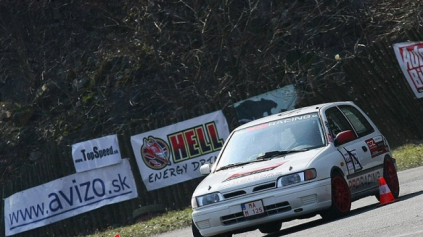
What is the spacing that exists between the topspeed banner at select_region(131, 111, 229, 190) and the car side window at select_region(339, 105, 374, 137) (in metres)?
7.32

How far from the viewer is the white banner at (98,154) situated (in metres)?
20.7

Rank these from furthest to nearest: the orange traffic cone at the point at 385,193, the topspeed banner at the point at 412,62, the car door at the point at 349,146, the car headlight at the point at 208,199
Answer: the topspeed banner at the point at 412,62 → the orange traffic cone at the point at 385,193 → the car door at the point at 349,146 → the car headlight at the point at 208,199

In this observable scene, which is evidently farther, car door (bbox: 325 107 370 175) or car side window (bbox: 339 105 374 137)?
car side window (bbox: 339 105 374 137)

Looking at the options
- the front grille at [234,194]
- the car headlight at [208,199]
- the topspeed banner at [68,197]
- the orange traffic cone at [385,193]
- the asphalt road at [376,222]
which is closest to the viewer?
the asphalt road at [376,222]

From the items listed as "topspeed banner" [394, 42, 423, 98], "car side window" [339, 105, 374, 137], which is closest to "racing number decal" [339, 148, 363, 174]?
"car side window" [339, 105, 374, 137]

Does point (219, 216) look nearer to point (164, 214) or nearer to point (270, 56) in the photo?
point (164, 214)

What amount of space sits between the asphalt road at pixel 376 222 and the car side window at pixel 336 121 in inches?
42.9

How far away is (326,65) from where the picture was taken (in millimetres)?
26266

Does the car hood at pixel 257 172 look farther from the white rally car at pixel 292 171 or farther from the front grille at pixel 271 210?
the front grille at pixel 271 210

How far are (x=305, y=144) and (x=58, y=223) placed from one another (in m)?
10.8

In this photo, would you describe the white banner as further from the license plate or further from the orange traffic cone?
the license plate

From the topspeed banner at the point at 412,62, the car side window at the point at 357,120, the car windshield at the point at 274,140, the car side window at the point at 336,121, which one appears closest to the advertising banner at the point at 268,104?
the topspeed banner at the point at 412,62

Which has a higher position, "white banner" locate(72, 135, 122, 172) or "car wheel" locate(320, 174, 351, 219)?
"white banner" locate(72, 135, 122, 172)

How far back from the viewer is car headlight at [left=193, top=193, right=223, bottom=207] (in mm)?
10930
